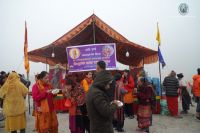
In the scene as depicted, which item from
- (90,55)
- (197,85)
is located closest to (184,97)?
(197,85)

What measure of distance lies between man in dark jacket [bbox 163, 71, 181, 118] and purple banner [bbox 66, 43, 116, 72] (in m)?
3.40

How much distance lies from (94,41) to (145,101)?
251 cm

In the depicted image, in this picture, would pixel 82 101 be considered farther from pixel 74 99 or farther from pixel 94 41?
pixel 94 41

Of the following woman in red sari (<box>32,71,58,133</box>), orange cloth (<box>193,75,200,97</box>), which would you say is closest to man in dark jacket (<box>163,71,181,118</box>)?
orange cloth (<box>193,75,200,97</box>)

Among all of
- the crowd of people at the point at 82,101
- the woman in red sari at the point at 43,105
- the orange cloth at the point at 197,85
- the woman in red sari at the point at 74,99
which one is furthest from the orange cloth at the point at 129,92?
the woman in red sari at the point at 43,105

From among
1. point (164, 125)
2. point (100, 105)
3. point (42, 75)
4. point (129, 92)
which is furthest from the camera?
point (129, 92)

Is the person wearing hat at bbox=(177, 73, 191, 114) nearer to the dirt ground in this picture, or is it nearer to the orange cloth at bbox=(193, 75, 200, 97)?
the dirt ground

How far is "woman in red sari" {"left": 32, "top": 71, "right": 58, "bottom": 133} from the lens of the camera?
5.98m

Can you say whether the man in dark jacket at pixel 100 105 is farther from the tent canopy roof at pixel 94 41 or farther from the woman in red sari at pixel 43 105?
the tent canopy roof at pixel 94 41

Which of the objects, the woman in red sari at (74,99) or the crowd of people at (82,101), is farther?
the woman in red sari at (74,99)

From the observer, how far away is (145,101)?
25.0 feet

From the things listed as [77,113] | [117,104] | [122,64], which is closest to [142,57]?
[122,64]

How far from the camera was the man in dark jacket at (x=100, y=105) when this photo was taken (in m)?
3.41

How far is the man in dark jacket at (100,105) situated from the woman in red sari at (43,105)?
8.62 feet
